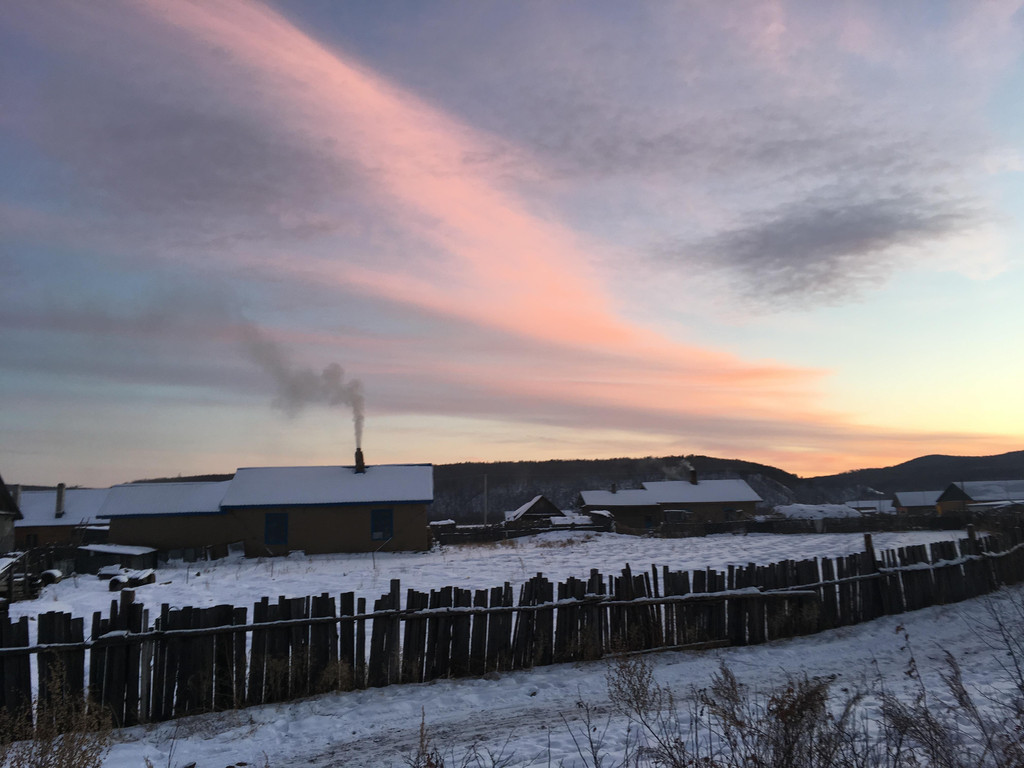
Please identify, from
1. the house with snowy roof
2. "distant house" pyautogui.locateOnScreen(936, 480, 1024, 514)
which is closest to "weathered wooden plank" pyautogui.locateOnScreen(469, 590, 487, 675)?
the house with snowy roof

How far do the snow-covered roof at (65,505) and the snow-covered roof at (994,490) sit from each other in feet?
297

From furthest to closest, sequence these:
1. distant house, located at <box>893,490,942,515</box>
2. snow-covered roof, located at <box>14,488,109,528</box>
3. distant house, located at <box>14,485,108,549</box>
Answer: distant house, located at <box>893,490,942,515</box> < snow-covered roof, located at <box>14,488,109,528</box> < distant house, located at <box>14,485,108,549</box>

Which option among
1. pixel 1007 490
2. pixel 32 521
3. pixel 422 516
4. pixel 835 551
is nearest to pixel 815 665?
pixel 835 551

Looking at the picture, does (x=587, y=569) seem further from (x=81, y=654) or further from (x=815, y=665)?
(x=81, y=654)

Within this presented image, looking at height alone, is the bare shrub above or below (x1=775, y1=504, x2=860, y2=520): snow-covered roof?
above

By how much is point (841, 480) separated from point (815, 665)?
16643cm

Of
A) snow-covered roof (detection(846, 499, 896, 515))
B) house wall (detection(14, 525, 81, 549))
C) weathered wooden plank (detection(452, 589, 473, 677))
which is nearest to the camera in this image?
weathered wooden plank (detection(452, 589, 473, 677))

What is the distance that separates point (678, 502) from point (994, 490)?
49146 mm

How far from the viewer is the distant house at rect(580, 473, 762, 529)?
56.9 m

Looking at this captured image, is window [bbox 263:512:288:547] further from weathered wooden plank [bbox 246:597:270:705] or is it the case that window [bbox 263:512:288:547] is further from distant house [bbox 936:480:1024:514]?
distant house [bbox 936:480:1024:514]

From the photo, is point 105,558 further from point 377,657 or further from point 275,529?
point 377,657

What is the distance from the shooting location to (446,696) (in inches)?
329

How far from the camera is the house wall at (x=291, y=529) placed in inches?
1273

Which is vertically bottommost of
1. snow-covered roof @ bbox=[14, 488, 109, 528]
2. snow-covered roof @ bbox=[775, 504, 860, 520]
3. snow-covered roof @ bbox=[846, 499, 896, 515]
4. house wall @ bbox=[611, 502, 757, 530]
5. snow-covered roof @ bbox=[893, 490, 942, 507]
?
snow-covered roof @ bbox=[846, 499, 896, 515]
